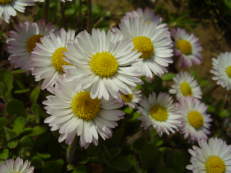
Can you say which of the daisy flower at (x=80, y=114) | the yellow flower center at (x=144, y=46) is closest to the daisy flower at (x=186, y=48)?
the yellow flower center at (x=144, y=46)

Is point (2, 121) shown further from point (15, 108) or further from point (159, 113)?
point (159, 113)

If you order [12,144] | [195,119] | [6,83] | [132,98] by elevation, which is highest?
[6,83]

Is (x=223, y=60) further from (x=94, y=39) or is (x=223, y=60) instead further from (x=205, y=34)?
(x=94, y=39)

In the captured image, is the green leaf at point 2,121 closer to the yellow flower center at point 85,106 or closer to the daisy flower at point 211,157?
the yellow flower center at point 85,106

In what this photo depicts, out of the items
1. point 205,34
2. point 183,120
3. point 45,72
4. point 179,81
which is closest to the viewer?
point 45,72

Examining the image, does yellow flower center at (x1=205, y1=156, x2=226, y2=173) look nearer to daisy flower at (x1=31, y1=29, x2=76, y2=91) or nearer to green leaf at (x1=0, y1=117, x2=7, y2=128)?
daisy flower at (x1=31, y1=29, x2=76, y2=91)

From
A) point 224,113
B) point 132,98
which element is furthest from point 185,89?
point 132,98

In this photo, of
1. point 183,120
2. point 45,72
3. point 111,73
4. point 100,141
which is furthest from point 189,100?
point 45,72
